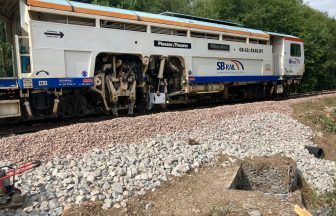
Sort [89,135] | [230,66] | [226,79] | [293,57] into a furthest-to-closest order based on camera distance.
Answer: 1. [293,57]
2. [230,66]
3. [226,79]
4. [89,135]

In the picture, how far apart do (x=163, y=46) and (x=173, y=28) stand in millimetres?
882

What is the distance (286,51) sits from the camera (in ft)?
64.2

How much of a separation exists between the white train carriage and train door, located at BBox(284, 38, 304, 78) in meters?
3.49

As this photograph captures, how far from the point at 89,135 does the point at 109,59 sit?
4347 millimetres

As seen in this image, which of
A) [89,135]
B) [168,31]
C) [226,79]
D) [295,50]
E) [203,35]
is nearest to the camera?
[89,135]

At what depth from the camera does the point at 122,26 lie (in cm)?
1149

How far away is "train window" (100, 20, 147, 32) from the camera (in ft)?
36.1

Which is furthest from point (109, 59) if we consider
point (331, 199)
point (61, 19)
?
point (331, 199)

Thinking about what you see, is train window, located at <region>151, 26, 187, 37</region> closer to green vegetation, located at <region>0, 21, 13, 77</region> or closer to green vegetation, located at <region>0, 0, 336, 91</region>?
green vegetation, located at <region>0, 21, 13, 77</region>

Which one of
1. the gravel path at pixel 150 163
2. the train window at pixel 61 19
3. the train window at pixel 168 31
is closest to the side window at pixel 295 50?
the train window at pixel 168 31

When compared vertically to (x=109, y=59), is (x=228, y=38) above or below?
above

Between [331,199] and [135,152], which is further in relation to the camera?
[331,199]

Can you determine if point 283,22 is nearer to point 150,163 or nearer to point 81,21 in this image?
point 81,21

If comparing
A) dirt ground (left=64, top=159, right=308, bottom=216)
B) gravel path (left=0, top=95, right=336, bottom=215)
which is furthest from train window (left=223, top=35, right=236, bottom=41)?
dirt ground (left=64, top=159, right=308, bottom=216)
